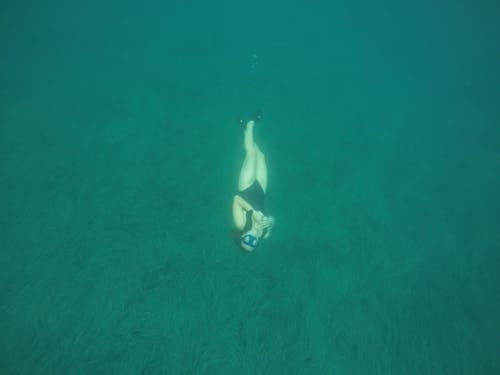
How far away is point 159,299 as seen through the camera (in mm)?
3748

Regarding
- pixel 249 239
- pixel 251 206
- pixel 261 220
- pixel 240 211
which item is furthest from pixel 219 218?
pixel 261 220

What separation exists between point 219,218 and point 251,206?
1031 mm

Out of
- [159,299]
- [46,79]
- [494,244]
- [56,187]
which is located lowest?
[494,244]

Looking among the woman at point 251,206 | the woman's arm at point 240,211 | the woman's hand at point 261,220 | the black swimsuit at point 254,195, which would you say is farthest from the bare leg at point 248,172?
the woman's hand at point 261,220

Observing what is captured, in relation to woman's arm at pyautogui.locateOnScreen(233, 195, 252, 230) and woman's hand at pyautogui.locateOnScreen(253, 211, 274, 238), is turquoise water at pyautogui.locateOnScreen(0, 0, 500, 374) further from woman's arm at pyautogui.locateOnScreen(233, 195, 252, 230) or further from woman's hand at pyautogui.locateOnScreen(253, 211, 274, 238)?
woman's hand at pyautogui.locateOnScreen(253, 211, 274, 238)

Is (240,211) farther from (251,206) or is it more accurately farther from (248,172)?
(248,172)

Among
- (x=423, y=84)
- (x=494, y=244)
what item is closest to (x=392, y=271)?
(x=494, y=244)

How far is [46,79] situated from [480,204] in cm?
1127

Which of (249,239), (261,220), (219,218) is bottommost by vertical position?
(219,218)

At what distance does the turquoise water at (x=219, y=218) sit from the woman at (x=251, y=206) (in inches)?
26.7

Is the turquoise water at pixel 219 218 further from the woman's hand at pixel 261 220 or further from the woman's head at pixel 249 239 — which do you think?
the woman's hand at pixel 261 220

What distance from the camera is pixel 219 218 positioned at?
15.6 ft

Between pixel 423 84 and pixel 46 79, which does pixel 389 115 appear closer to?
pixel 423 84

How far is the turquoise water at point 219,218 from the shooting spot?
11.7 feet
